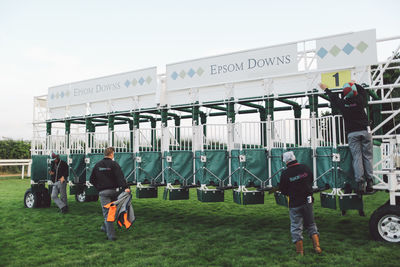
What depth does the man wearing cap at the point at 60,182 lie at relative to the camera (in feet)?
33.8

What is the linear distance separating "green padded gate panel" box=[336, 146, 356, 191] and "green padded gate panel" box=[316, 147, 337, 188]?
0.33 feet

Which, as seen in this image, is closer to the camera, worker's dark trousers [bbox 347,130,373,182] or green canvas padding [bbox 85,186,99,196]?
worker's dark trousers [bbox 347,130,373,182]

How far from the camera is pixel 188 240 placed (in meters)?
6.82

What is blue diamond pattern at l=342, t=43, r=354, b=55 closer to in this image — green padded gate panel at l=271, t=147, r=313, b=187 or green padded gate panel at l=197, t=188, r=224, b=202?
green padded gate panel at l=271, t=147, r=313, b=187

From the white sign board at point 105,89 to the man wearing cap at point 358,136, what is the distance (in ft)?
17.5

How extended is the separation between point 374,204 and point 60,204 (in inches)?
381

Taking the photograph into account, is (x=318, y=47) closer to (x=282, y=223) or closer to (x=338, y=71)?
(x=338, y=71)

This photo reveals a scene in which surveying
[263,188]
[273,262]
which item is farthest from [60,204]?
[273,262]

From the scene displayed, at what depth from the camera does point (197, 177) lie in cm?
852

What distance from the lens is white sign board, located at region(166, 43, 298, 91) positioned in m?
7.97

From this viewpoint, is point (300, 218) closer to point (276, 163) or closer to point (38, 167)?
point (276, 163)

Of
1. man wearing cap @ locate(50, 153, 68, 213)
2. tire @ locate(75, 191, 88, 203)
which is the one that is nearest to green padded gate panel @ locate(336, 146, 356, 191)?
man wearing cap @ locate(50, 153, 68, 213)

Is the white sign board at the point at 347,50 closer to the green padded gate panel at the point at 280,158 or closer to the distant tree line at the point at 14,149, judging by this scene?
the green padded gate panel at the point at 280,158

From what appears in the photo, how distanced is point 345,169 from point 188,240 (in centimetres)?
339
